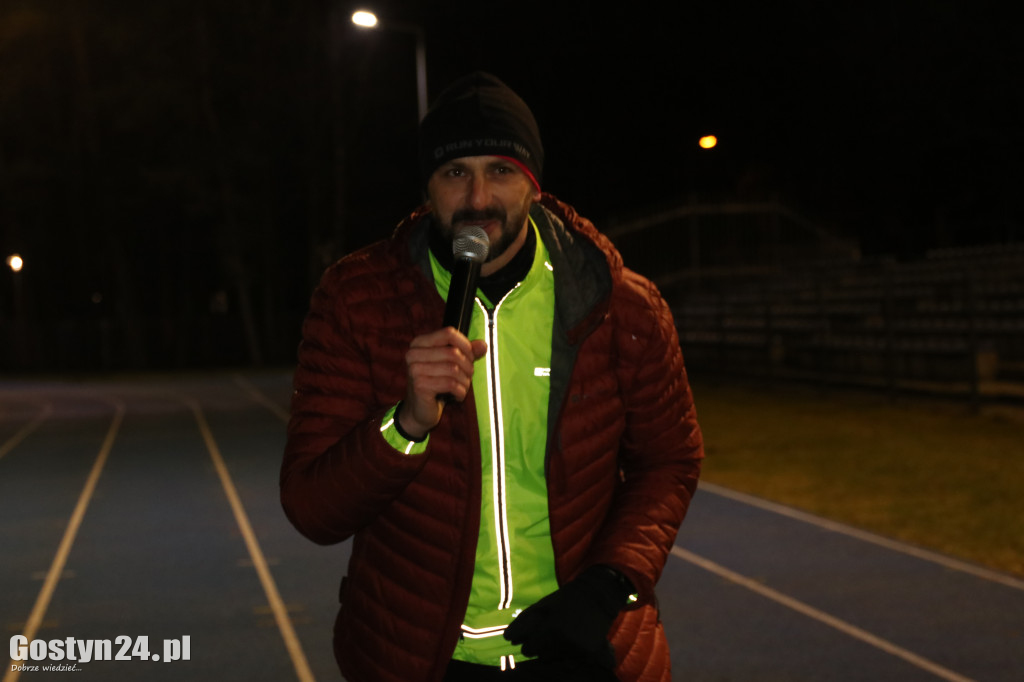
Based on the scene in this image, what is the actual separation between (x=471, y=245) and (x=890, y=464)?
11.2m

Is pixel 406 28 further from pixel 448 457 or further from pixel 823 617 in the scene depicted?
pixel 448 457

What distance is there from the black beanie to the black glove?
2.54ft

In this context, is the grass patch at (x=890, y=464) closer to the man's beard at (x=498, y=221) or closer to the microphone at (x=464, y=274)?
the man's beard at (x=498, y=221)

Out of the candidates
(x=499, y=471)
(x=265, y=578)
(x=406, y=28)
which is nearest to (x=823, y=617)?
(x=265, y=578)

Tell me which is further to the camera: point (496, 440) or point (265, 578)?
point (265, 578)

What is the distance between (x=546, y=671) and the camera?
94.6 inches

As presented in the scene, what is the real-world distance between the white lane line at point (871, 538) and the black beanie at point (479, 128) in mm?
5887

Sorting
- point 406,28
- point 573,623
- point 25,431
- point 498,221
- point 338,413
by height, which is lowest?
point 25,431

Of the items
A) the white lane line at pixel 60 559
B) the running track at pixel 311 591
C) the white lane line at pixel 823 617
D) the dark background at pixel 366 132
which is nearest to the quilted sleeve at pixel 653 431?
the running track at pixel 311 591

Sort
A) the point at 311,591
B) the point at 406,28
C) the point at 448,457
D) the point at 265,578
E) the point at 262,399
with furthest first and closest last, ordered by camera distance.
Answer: the point at 262,399 → the point at 406,28 → the point at 265,578 → the point at 311,591 → the point at 448,457

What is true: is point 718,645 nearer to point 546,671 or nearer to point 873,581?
point 873,581

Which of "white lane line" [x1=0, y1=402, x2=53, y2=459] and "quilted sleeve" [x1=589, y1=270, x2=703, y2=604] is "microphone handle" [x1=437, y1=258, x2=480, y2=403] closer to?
"quilted sleeve" [x1=589, y1=270, x2=703, y2=604]

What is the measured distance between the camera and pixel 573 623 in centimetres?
214

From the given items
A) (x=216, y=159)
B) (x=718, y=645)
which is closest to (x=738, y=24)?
(x=216, y=159)
